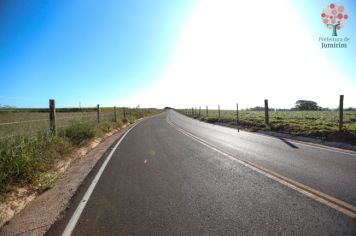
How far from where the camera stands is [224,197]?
5145 millimetres

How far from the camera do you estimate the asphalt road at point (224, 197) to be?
3.92m

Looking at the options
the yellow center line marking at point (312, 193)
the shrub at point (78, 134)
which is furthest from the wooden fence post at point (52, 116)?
the yellow center line marking at point (312, 193)

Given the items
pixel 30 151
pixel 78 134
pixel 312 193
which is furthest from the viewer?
pixel 78 134

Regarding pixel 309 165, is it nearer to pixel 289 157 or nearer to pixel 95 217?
pixel 289 157

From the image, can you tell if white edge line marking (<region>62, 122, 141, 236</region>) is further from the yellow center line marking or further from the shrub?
the shrub

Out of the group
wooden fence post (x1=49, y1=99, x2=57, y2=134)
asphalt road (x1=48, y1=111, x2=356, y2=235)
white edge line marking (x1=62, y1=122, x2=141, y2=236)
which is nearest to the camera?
asphalt road (x1=48, y1=111, x2=356, y2=235)

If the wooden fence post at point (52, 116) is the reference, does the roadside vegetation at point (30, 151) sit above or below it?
below

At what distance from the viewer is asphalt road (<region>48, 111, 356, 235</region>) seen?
3922mm

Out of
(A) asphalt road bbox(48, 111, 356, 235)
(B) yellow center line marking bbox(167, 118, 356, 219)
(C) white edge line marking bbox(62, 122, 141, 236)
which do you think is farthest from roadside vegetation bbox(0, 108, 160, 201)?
(B) yellow center line marking bbox(167, 118, 356, 219)

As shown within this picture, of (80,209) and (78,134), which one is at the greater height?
(78,134)

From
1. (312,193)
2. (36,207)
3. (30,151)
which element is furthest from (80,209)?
(312,193)

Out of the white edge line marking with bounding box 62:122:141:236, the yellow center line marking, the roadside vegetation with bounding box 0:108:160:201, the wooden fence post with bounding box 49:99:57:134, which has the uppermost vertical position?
the wooden fence post with bounding box 49:99:57:134

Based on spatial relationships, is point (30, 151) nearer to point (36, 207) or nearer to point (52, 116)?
point (36, 207)

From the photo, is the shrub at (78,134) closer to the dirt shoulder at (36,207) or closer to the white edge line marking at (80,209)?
the dirt shoulder at (36,207)
